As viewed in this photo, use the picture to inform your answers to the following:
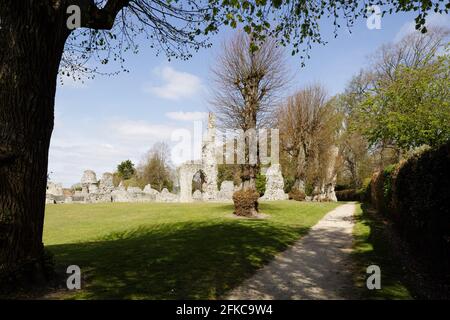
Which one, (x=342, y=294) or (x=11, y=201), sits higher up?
(x=11, y=201)

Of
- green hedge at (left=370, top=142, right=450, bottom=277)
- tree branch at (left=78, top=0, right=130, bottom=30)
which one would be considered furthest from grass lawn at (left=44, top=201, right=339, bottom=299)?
tree branch at (left=78, top=0, right=130, bottom=30)

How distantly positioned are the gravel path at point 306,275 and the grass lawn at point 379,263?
0.79 ft

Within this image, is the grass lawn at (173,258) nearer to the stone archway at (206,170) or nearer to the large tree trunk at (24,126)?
the large tree trunk at (24,126)

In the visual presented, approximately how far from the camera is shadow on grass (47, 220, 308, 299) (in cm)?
549

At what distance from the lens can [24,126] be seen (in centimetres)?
516

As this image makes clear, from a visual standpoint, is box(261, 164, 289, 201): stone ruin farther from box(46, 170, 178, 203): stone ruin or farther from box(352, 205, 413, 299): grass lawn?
box(352, 205, 413, 299): grass lawn

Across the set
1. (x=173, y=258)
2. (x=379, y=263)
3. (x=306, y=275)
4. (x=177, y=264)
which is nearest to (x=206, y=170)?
(x=173, y=258)

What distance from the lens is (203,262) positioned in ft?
24.8

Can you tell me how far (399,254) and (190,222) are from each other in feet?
31.1

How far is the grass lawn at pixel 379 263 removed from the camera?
18.1ft

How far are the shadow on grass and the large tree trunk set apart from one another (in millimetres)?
1165

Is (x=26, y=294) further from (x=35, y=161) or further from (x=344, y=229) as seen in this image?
(x=344, y=229)

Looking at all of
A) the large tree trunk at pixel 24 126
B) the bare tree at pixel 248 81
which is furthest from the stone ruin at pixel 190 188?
the large tree trunk at pixel 24 126
